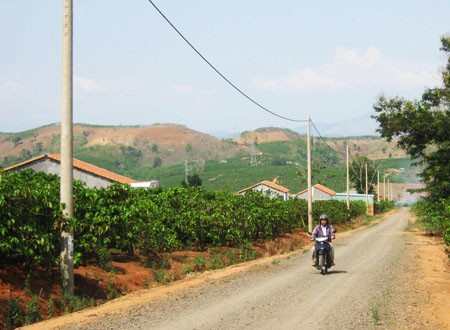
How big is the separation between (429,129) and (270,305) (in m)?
24.9

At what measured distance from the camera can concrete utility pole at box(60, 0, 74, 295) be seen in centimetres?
1177

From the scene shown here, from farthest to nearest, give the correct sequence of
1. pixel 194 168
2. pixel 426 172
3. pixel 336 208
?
pixel 194 168 → pixel 336 208 → pixel 426 172

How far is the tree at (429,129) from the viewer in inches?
1283

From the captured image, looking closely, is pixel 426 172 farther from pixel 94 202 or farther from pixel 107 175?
pixel 107 175

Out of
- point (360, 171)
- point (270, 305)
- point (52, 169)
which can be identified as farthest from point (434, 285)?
point (360, 171)

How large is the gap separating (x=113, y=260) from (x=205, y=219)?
5883 mm

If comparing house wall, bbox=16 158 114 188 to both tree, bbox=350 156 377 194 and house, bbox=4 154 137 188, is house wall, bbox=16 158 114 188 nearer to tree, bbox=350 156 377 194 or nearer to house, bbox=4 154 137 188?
house, bbox=4 154 137 188

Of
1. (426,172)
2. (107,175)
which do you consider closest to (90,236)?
(426,172)

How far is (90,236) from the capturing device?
14.0m

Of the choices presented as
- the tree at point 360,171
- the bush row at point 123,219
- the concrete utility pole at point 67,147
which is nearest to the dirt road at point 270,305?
the concrete utility pole at point 67,147

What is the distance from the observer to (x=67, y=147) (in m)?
11.9

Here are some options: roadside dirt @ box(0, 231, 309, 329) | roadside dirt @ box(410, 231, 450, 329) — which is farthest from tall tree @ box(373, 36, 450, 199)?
roadside dirt @ box(0, 231, 309, 329)

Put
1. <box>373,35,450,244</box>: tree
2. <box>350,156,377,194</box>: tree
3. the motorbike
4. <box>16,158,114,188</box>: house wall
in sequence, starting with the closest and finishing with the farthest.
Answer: the motorbike < <box>373,35,450,244</box>: tree < <box>16,158,114,188</box>: house wall < <box>350,156,377,194</box>: tree

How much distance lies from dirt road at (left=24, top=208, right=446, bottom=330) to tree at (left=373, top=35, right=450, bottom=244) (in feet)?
54.8
